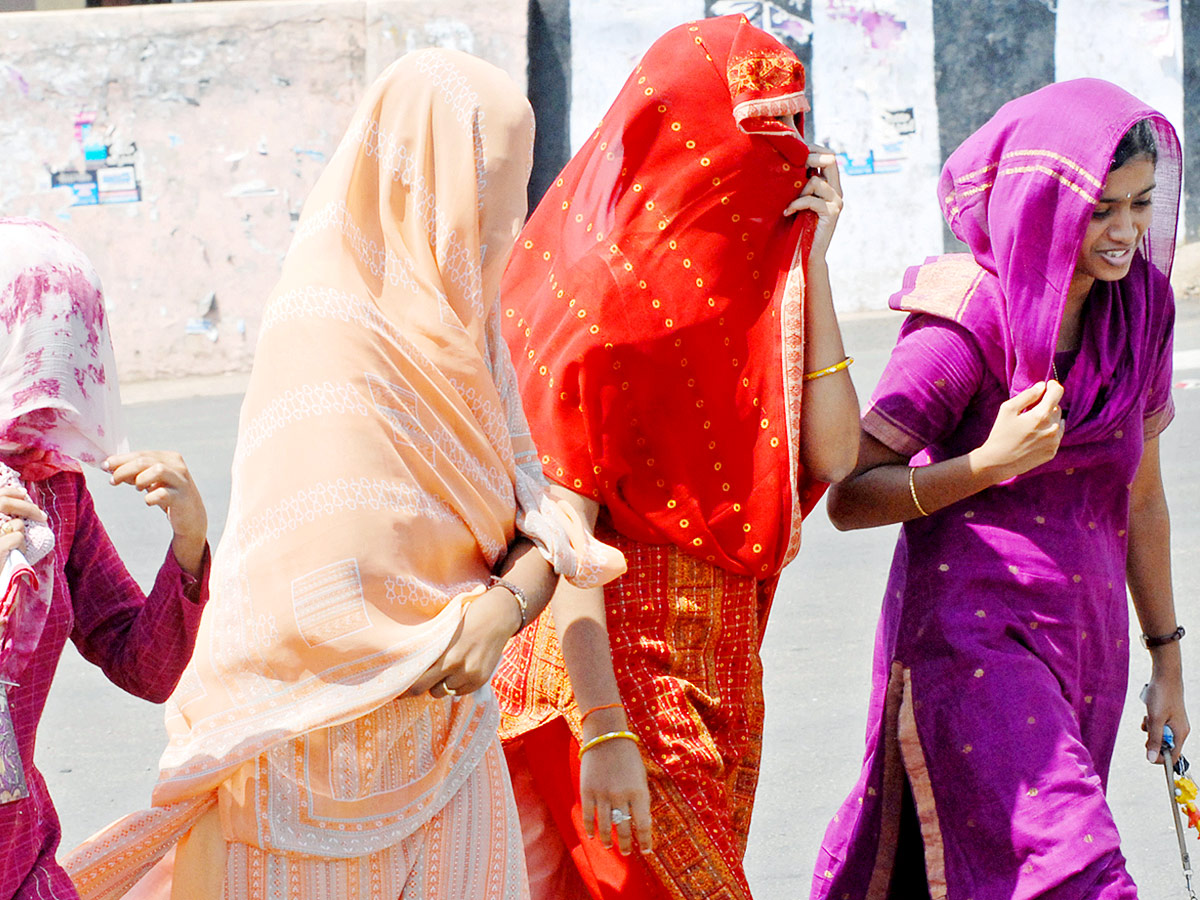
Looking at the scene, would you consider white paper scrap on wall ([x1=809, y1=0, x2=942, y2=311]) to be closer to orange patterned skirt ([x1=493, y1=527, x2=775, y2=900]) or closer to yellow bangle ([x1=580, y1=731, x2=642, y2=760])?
orange patterned skirt ([x1=493, y1=527, x2=775, y2=900])

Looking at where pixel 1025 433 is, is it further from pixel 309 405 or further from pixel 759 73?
pixel 309 405

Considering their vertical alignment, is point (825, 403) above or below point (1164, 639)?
above

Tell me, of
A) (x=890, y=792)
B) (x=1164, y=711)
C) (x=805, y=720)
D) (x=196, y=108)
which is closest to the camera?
(x=890, y=792)

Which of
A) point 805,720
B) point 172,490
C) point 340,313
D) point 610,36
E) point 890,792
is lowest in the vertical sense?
point 805,720

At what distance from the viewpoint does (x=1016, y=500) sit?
246 centimetres

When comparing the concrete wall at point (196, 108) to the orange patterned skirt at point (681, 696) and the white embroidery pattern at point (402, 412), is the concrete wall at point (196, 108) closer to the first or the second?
the orange patterned skirt at point (681, 696)

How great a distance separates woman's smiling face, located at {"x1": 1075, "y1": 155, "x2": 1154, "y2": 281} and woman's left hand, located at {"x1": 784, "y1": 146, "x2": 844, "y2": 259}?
0.38 m

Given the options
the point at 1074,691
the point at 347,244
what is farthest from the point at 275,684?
the point at 1074,691

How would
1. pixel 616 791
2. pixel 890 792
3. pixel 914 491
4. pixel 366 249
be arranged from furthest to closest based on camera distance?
1. pixel 890 792
2. pixel 914 491
3. pixel 616 791
4. pixel 366 249

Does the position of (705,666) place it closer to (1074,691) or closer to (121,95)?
(1074,691)

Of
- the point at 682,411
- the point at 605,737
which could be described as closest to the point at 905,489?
the point at 682,411

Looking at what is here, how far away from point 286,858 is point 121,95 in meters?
9.36

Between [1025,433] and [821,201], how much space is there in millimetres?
469

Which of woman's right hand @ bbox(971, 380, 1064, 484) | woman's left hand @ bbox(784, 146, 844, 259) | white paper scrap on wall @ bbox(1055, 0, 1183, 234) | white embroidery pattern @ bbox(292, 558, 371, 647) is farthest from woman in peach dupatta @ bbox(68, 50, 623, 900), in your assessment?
white paper scrap on wall @ bbox(1055, 0, 1183, 234)
